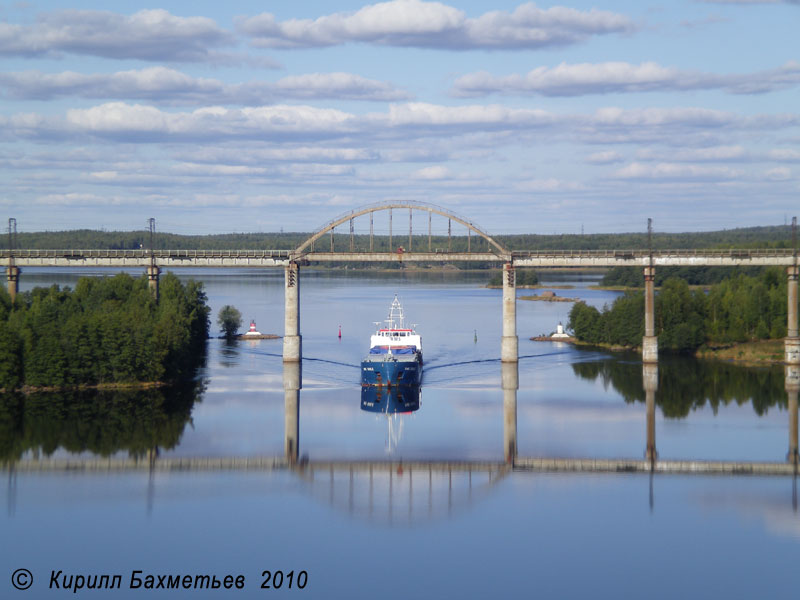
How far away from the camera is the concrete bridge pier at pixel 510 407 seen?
56312mm

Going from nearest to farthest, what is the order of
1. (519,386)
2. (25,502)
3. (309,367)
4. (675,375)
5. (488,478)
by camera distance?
(25,502), (488,478), (519,386), (675,375), (309,367)

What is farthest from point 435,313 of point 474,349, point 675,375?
point 675,375

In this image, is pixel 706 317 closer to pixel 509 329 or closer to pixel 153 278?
pixel 509 329

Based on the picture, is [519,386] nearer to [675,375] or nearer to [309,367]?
[675,375]

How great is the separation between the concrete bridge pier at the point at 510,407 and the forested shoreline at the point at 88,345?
24.2m

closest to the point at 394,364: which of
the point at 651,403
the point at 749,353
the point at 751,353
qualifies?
the point at 651,403

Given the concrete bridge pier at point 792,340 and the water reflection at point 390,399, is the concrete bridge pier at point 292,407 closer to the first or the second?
the water reflection at point 390,399

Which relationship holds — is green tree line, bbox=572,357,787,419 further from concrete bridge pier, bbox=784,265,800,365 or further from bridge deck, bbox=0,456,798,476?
bridge deck, bbox=0,456,798,476

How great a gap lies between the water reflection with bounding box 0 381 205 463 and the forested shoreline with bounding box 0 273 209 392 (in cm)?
154

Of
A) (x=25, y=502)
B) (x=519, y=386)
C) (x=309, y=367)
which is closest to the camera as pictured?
(x=25, y=502)

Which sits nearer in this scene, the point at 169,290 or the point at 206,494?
the point at 206,494

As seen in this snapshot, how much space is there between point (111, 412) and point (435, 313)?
89205 millimetres

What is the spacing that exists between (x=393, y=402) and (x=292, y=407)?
758 centimetres

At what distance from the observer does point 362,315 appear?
146750 millimetres
